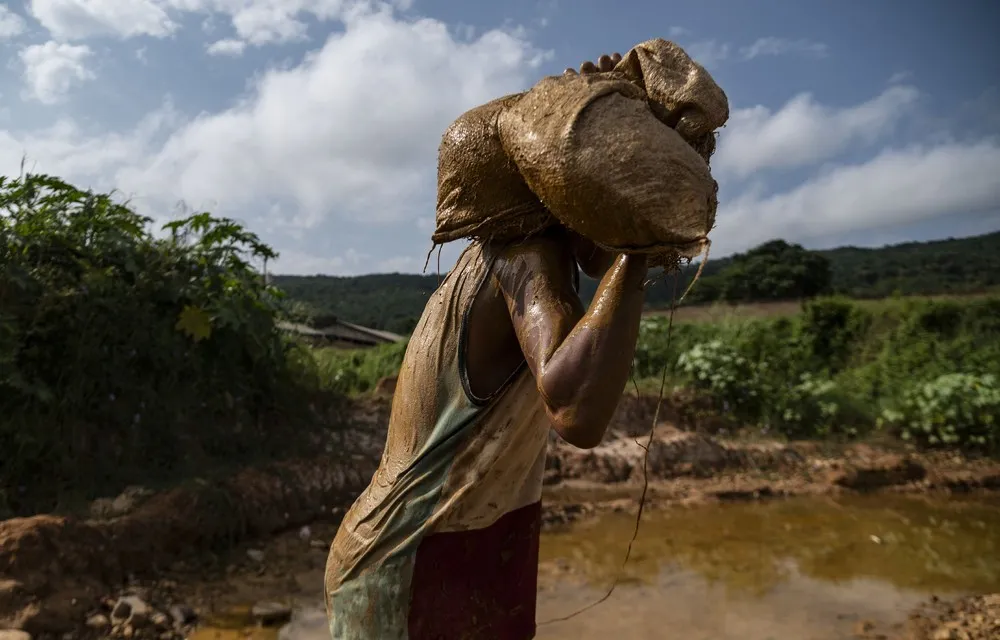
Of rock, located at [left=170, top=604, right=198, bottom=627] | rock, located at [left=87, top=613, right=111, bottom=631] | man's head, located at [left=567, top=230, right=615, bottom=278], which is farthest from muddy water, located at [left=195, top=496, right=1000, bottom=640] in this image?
man's head, located at [left=567, top=230, right=615, bottom=278]

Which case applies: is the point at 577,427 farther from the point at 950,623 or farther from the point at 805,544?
the point at 805,544

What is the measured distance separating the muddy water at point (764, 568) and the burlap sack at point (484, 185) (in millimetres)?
3190

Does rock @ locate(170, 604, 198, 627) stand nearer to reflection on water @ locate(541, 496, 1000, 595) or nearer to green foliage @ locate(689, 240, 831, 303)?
reflection on water @ locate(541, 496, 1000, 595)

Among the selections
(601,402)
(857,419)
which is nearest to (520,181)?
(601,402)

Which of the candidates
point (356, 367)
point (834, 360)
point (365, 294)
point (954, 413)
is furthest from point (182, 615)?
point (365, 294)

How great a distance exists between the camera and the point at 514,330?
50.6 inches

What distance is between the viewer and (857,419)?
9.29 meters

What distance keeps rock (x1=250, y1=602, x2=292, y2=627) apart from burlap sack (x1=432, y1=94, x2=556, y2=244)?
11.0 ft

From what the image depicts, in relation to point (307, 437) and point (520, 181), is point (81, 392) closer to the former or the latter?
point (307, 437)

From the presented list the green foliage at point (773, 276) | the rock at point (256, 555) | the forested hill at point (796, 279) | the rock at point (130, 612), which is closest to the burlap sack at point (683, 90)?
the rock at point (130, 612)

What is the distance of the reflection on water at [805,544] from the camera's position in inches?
199

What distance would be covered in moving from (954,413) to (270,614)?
7606 mm

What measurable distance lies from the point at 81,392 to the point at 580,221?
16.0 feet

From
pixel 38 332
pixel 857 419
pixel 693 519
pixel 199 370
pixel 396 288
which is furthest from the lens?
pixel 396 288
